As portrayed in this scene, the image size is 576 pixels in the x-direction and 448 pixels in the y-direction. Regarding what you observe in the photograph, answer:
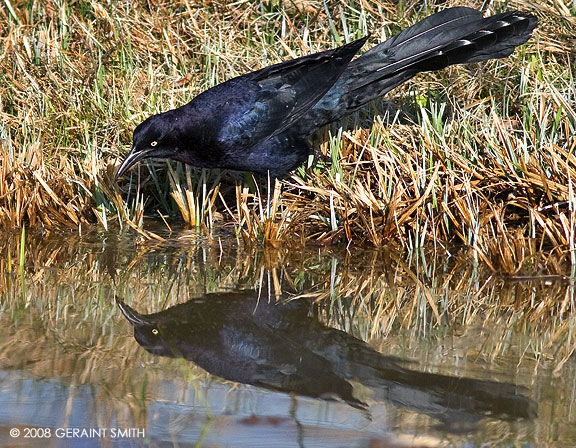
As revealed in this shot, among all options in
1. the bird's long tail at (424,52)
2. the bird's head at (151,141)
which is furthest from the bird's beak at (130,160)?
the bird's long tail at (424,52)

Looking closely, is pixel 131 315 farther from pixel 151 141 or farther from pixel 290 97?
pixel 290 97

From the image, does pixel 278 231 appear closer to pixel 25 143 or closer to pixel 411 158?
pixel 411 158

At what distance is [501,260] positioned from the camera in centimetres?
410

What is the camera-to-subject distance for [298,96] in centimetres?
537

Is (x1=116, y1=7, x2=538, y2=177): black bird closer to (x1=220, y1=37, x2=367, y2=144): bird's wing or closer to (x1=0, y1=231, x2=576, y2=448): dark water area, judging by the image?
(x1=220, y1=37, x2=367, y2=144): bird's wing

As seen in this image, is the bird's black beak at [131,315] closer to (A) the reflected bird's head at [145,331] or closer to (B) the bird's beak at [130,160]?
(A) the reflected bird's head at [145,331]

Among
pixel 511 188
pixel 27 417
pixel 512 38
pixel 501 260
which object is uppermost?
pixel 512 38

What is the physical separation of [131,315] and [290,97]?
219 centimetres

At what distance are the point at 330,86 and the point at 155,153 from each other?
120cm

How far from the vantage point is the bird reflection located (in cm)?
275

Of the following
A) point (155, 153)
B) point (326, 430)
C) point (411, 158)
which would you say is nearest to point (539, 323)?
point (326, 430)

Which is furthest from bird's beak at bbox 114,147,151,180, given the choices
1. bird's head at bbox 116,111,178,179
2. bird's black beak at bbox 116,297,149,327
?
bird's black beak at bbox 116,297,149,327

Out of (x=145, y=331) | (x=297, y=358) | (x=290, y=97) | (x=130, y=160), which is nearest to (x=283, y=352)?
(x=297, y=358)

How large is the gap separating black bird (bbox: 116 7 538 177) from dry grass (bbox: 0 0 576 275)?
215 mm
